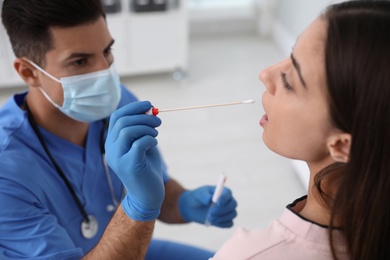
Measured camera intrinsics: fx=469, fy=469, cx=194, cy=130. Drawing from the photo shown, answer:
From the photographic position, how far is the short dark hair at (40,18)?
126 cm

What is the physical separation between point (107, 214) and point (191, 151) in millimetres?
1276

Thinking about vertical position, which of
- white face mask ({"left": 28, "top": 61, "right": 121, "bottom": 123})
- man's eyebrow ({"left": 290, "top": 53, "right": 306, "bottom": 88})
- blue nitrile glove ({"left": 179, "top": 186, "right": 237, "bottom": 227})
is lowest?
blue nitrile glove ({"left": 179, "top": 186, "right": 237, "bottom": 227})

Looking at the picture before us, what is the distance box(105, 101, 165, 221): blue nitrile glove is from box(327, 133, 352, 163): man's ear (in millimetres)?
408

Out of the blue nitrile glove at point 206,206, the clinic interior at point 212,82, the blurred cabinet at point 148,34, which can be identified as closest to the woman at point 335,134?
the blue nitrile glove at point 206,206

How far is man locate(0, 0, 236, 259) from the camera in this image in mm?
1137

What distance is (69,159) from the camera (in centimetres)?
136

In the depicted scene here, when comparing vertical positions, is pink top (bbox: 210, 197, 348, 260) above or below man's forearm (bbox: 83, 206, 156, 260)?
above

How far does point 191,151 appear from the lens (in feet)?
8.74

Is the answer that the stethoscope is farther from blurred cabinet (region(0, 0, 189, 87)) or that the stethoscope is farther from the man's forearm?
blurred cabinet (region(0, 0, 189, 87))

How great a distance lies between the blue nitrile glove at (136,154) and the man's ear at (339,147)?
16.1 inches

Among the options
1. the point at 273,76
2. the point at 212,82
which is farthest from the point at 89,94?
the point at 212,82

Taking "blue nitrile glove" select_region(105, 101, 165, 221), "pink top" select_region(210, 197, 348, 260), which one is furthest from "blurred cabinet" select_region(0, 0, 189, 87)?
"pink top" select_region(210, 197, 348, 260)

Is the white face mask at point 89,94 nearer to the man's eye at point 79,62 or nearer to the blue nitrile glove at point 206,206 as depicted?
the man's eye at point 79,62

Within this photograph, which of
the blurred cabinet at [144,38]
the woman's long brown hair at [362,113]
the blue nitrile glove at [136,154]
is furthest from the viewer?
the blurred cabinet at [144,38]
